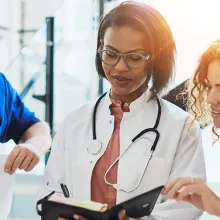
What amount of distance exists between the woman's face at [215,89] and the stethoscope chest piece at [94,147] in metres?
0.40

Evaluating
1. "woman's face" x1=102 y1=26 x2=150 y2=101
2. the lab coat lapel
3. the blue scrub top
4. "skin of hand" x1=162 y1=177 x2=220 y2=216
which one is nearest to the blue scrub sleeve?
the blue scrub top

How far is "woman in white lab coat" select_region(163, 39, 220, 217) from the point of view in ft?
3.91

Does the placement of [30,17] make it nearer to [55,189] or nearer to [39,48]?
[39,48]

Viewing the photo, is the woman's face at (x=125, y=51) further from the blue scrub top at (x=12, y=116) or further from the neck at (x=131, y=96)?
the blue scrub top at (x=12, y=116)

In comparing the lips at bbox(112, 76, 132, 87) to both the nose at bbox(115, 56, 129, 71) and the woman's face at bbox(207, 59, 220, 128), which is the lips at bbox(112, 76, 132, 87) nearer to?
the nose at bbox(115, 56, 129, 71)

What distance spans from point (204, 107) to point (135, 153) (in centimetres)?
29

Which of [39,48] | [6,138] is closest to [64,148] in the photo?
[6,138]

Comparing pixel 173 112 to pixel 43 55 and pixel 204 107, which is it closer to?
pixel 204 107

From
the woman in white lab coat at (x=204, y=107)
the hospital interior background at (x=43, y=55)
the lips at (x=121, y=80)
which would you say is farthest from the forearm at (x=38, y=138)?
the hospital interior background at (x=43, y=55)

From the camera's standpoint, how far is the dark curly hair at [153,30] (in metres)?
1.42

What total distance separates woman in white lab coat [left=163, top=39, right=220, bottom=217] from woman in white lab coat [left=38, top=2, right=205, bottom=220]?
82 millimetres

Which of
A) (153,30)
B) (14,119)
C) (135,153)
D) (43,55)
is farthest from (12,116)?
(43,55)

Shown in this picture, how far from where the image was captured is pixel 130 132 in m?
1.50

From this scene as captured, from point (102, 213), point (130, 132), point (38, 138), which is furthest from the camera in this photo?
point (38, 138)
